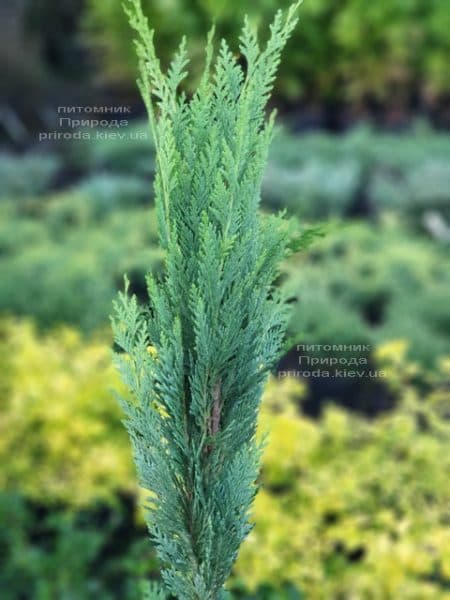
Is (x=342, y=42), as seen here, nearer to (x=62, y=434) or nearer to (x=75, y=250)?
(x=75, y=250)

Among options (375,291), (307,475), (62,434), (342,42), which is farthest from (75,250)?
(342,42)

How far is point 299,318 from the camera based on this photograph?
5617 mm

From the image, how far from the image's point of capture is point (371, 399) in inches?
208

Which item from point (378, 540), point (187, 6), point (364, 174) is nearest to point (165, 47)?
point (187, 6)

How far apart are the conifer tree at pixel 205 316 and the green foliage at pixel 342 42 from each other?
9231 mm

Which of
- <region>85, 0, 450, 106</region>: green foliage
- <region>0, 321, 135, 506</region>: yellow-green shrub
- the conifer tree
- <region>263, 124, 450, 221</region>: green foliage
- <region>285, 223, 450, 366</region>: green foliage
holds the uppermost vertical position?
<region>85, 0, 450, 106</region>: green foliage

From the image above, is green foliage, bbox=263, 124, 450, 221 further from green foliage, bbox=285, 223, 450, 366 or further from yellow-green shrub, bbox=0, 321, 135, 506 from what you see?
yellow-green shrub, bbox=0, 321, 135, 506

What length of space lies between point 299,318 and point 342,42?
6624mm

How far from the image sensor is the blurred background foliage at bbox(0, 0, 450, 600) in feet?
11.3

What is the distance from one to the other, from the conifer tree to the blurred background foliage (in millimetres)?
191

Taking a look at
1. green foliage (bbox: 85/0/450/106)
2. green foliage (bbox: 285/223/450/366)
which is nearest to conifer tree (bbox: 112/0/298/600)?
green foliage (bbox: 285/223/450/366)

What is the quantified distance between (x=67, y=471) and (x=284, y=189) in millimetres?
4474

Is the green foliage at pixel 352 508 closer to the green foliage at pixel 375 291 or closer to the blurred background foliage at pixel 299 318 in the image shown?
the blurred background foliage at pixel 299 318

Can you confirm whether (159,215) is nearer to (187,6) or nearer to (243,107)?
(243,107)
